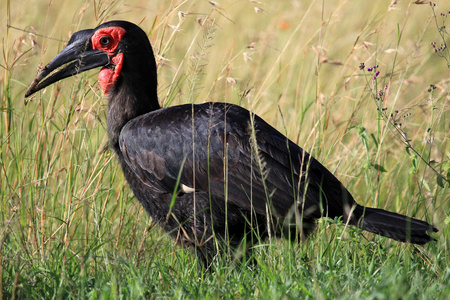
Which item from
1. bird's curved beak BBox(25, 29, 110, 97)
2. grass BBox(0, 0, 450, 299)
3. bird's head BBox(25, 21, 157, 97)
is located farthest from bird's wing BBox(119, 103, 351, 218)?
bird's curved beak BBox(25, 29, 110, 97)

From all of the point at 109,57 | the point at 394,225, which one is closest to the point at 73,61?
the point at 109,57

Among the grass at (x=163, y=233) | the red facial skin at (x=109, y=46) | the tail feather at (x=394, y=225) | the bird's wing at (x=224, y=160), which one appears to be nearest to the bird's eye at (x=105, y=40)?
the red facial skin at (x=109, y=46)

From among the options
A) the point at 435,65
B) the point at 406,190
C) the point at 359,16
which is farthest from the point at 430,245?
the point at 359,16

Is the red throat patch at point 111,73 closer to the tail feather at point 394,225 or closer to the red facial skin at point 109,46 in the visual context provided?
the red facial skin at point 109,46

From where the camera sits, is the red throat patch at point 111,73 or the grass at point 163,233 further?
the red throat patch at point 111,73

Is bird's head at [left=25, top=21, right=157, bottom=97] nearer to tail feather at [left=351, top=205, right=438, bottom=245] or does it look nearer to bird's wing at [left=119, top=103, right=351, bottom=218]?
bird's wing at [left=119, top=103, right=351, bottom=218]

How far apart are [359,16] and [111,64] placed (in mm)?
4352

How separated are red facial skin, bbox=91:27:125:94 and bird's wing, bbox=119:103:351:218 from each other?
0.37m

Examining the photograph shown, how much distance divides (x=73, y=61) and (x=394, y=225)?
1983 millimetres

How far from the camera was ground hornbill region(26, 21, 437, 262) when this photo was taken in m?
2.93

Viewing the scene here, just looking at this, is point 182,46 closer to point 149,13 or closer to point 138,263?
point 149,13

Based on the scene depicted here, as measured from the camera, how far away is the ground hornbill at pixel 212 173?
2.93m

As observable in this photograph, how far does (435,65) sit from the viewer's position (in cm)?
639

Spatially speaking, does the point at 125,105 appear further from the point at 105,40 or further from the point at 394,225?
the point at 394,225
